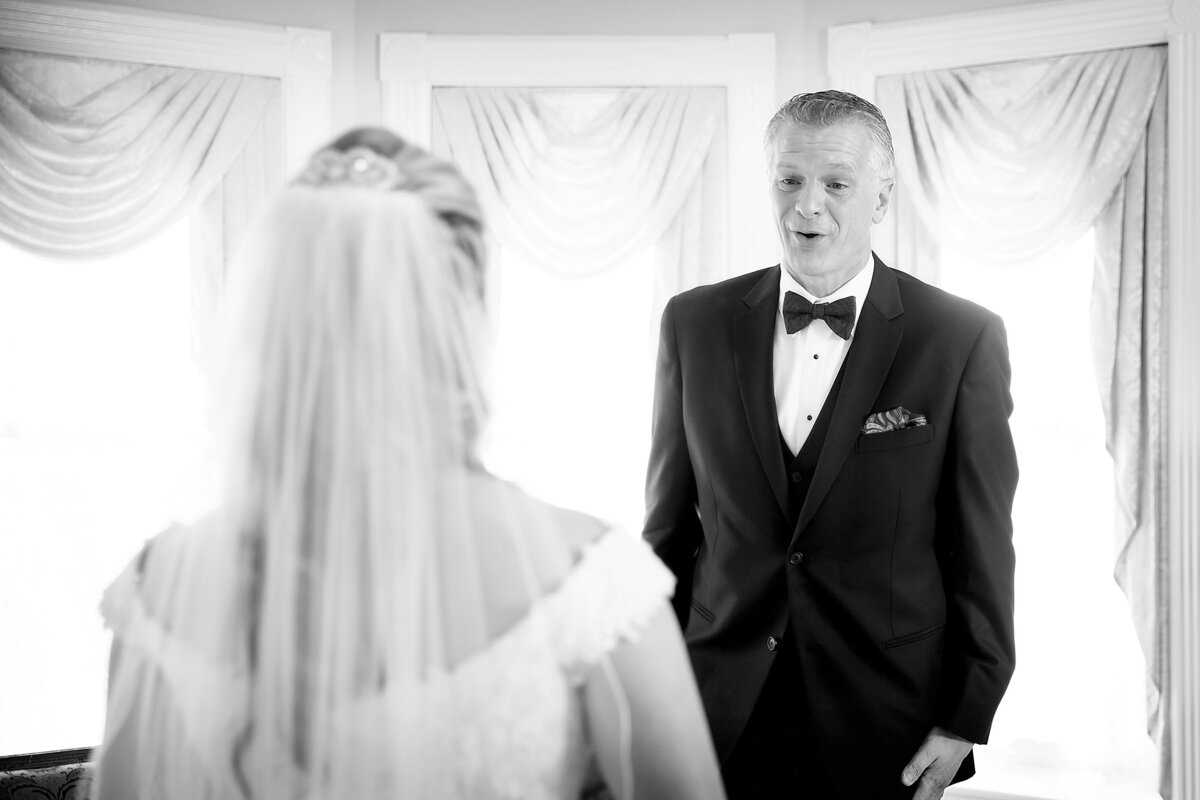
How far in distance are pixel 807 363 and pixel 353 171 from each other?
115 centimetres

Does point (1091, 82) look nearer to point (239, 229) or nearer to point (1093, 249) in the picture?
point (1093, 249)

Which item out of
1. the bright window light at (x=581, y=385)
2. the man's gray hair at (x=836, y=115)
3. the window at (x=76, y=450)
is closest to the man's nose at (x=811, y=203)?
the man's gray hair at (x=836, y=115)

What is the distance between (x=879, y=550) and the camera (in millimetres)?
1924

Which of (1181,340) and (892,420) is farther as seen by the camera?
(1181,340)

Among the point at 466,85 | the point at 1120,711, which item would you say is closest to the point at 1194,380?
the point at 1120,711

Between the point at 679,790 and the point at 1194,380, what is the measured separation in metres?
3.40

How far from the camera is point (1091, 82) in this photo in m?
4.01

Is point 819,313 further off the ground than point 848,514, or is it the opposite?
point 819,313

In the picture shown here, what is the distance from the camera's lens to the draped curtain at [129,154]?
13.5 ft

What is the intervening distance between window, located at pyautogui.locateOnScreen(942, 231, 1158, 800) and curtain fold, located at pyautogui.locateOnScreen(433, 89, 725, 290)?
1.18 meters

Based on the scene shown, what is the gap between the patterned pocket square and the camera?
1.94m

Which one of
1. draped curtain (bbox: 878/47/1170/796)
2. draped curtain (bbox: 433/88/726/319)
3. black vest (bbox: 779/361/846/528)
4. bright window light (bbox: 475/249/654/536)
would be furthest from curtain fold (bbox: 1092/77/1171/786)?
black vest (bbox: 779/361/846/528)

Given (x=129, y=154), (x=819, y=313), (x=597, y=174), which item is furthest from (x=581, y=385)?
(x=819, y=313)

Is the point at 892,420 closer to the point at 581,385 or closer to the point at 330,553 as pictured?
the point at 330,553
